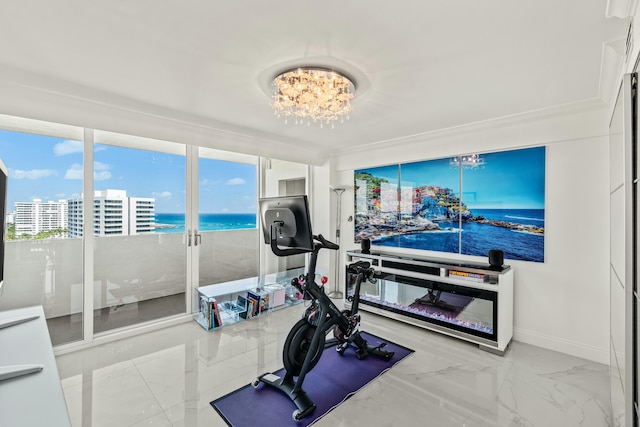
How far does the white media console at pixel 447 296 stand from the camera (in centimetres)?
301

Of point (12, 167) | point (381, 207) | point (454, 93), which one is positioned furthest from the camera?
point (381, 207)

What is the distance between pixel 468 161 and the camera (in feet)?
11.8

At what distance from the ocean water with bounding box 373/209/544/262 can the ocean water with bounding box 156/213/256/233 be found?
2.47 m

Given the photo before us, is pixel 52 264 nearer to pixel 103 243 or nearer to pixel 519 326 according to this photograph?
pixel 103 243

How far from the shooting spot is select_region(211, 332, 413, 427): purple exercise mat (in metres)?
2.08

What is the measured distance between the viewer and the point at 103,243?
3209mm

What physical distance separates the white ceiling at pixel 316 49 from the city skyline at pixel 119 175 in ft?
2.46

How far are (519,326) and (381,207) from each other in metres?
2.22

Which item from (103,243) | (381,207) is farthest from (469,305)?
(103,243)

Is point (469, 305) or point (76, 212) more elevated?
point (76, 212)

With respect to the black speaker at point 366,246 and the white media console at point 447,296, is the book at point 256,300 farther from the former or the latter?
the black speaker at point 366,246

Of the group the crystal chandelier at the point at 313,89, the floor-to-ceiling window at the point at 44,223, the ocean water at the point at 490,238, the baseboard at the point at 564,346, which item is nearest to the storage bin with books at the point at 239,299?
the floor-to-ceiling window at the point at 44,223

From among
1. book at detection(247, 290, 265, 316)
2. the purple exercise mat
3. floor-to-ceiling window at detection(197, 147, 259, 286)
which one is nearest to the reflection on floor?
floor-to-ceiling window at detection(197, 147, 259, 286)

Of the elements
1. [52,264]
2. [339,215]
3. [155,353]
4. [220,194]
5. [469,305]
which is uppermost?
[220,194]
